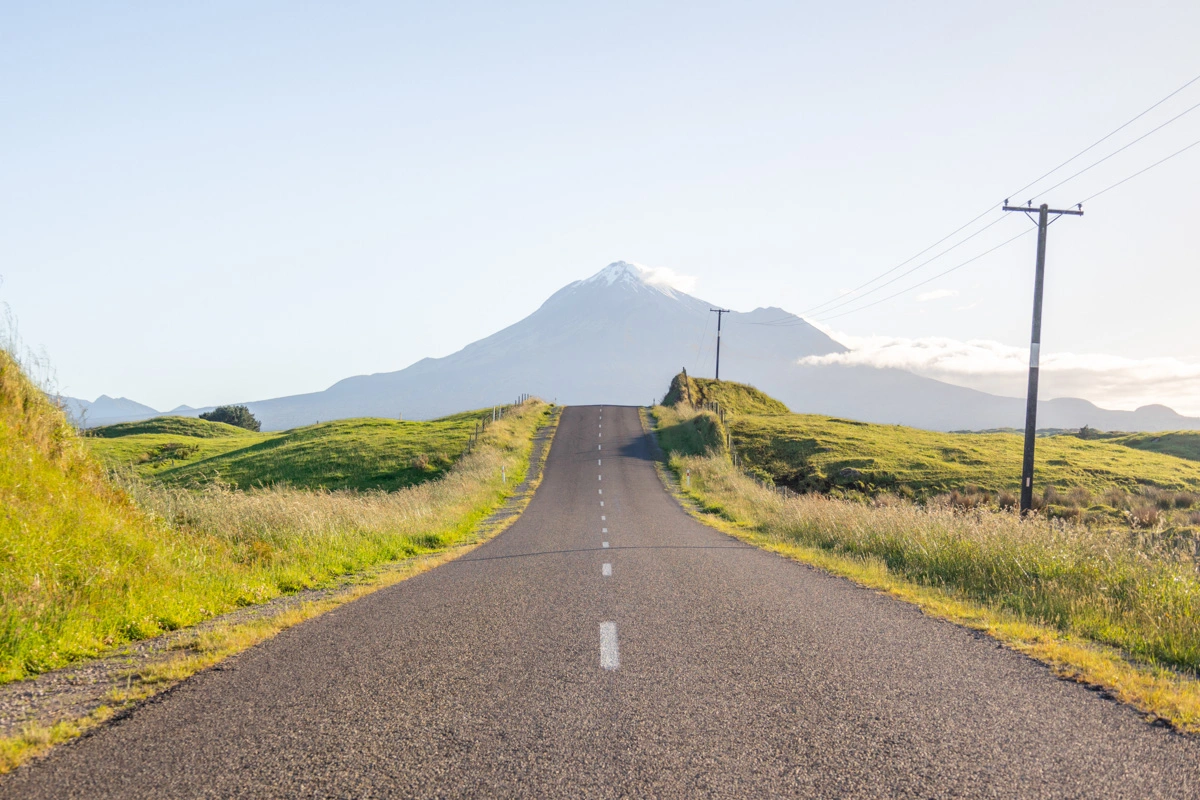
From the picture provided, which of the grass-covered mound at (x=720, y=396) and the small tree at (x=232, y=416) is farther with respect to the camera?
the small tree at (x=232, y=416)

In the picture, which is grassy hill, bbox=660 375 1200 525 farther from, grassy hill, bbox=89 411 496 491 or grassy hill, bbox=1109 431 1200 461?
grassy hill, bbox=89 411 496 491

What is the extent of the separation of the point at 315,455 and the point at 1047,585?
153 ft

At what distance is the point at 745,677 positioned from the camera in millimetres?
6328

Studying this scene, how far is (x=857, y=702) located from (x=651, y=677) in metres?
1.68

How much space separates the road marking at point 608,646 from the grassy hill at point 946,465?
88.1 ft

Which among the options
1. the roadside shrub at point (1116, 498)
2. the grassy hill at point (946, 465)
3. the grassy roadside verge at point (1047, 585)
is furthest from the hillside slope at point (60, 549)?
the roadside shrub at point (1116, 498)

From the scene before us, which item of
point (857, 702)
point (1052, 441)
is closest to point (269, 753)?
point (857, 702)

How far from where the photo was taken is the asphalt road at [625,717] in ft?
14.0

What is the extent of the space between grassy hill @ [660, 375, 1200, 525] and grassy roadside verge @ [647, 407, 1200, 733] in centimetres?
1734

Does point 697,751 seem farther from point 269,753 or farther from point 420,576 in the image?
point 420,576

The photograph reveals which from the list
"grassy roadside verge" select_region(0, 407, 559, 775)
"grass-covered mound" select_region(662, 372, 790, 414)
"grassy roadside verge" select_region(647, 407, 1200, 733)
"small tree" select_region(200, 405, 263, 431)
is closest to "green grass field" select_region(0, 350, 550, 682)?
"grassy roadside verge" select_region(0, 407, 559, 775)

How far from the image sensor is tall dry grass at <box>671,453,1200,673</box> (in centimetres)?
839

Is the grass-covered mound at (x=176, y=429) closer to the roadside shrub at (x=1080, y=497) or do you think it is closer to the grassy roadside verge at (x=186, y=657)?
the grassy roadside verge at (x=186, y=657)

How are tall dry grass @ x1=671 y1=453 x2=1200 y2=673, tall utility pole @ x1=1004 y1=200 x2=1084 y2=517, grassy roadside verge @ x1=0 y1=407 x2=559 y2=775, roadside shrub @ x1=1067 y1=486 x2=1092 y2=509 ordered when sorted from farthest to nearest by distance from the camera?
roadside shrub @ x1=1067 y1=486 x2=1092 y2=509 → tall utility pole @ x1=1004 y1=200 x2=1084 y2=517 → tall dry grass @ x1=671 y1=453 x2=1200 y2=673 → grassy roadside verge @ x1=0 y1=407 x2=559 y2=775
